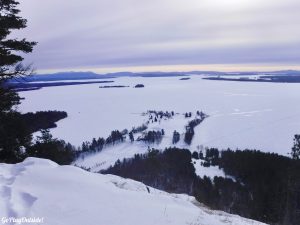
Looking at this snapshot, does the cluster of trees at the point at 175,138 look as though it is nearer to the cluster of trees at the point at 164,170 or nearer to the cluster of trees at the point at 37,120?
the cluster of trees at the point at 164,170

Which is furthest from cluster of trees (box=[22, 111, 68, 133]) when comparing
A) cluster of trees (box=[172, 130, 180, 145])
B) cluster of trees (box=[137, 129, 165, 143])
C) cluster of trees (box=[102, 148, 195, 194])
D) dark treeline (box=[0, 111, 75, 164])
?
cluster of trees (box=[172, 130, 180, 145])

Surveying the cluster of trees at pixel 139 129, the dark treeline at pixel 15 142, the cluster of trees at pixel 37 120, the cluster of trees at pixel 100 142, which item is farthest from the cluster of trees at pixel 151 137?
the dark treeline at pixel 15 142

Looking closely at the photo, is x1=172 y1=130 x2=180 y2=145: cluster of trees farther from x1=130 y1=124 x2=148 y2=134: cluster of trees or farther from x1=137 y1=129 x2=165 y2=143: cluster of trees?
x1=130 y1=124 x2=148 y2=134: cluster of trees

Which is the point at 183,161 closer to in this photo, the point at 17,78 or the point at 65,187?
the point at 17,78

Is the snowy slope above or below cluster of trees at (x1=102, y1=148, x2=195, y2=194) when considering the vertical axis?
above

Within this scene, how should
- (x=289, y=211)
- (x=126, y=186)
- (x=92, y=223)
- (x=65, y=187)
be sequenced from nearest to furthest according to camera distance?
1. (x=92, y=223)
2. (x=65, y=187)
3. (x=126, y=186)
4. (x=289, y=211)

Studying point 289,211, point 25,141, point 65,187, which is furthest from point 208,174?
point 65,187
